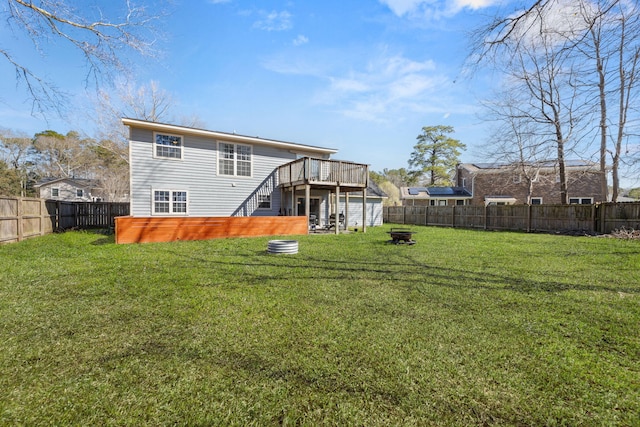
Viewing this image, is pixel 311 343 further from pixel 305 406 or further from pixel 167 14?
pixel 167 14

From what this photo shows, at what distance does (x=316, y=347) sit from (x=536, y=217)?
16.8 metres

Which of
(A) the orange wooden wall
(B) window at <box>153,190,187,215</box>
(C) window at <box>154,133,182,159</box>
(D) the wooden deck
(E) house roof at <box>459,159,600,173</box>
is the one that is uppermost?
(E) house roof at <box>459,159,600,173</box>

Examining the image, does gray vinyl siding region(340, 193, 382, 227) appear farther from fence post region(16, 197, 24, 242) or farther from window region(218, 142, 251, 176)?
fence post region(16, 197, 24, 242)

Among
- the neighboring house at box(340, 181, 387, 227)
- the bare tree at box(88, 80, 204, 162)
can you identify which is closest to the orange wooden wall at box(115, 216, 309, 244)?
the neighboring house at box(340, 181, 387, 227)

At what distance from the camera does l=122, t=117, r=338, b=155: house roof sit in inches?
429

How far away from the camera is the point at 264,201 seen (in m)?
13.9

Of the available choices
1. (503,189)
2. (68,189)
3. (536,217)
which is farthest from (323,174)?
(68,189)

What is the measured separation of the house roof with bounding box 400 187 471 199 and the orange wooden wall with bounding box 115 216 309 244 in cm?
2104

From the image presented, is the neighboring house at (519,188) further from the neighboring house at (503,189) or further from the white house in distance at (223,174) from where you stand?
the white house in distance at (223,174)

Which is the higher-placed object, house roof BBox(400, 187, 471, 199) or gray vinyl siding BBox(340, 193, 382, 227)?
house roof BBox(400, 187, 471, 199)

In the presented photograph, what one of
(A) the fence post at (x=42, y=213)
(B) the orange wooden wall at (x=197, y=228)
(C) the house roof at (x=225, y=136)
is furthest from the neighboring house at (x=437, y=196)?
(A) the fence post at (x=42, y=213)

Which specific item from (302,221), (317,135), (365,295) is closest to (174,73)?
(302,221)

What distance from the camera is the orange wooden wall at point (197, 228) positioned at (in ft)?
28.1

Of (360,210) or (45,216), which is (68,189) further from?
(360,210)
